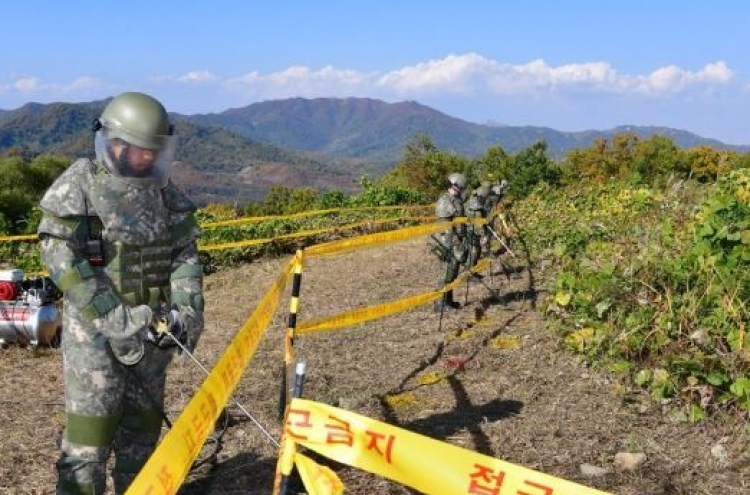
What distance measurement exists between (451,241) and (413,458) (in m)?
7.75

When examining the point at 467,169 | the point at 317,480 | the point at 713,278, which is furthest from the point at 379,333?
the point at 467,169

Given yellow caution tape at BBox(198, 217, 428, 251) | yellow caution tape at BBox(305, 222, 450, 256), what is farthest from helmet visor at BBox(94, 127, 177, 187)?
yellow caution tape at BBox(198, 217, 428, 251)

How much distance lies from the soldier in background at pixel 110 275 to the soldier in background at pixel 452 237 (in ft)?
22.1

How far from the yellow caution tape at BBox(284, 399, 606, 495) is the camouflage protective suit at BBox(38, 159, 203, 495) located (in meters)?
1.14

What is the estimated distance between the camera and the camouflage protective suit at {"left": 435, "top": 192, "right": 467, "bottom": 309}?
33.5ft

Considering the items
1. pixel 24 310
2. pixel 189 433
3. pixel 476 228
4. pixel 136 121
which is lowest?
pixel 24 310

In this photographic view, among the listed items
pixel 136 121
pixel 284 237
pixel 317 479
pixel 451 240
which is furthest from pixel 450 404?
pixel 284 237

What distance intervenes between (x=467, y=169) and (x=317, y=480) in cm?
5796

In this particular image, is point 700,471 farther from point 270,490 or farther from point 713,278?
point 270,490

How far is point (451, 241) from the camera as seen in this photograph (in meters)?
10.1

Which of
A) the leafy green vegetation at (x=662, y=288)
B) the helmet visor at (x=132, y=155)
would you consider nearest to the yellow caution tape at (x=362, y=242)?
the leafy green vegetation at (x=662, y=288)

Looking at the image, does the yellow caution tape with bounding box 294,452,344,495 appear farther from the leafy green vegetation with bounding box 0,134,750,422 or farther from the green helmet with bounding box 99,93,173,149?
the leafy green vegetation with bounding box 0,134,750,422

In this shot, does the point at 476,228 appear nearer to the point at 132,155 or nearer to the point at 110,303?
the point at 132,155

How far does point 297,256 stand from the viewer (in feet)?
17.8
